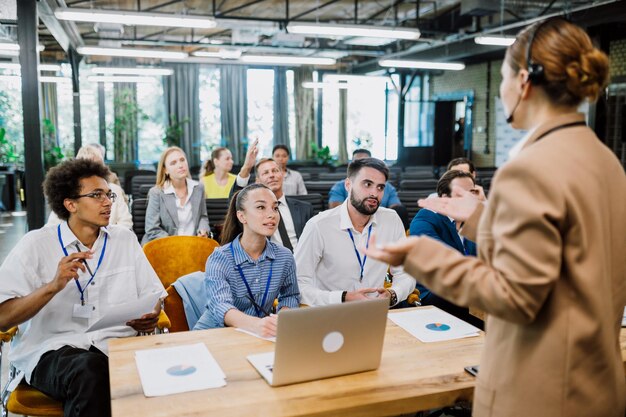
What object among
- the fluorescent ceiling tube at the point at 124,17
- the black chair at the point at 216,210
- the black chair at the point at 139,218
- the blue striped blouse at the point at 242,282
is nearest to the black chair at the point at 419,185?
the black chair at the point at 216,210

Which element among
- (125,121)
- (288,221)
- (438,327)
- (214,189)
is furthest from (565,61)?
(125,121)

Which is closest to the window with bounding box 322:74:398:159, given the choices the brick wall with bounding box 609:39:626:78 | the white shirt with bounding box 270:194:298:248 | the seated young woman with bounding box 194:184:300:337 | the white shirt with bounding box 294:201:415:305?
the brick wall with bounding box 609:39:626:78

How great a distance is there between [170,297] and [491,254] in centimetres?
201

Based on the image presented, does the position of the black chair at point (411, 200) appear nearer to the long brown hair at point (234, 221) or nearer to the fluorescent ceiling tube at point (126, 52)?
the long brown hair at point (234, 221)

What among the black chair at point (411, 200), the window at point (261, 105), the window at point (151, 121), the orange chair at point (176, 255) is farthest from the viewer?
the window at point (261, 105)

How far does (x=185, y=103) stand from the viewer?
16.6 meters

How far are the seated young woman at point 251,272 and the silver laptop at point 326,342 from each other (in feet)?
2.52

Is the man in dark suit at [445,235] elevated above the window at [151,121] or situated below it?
below

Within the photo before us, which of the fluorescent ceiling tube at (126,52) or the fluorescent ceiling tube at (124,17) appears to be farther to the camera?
the fluorescent ceiling tube at (126,52)

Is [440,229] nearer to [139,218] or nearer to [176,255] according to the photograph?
[176,255]

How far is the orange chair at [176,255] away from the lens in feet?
11.2

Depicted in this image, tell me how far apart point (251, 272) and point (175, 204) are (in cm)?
276

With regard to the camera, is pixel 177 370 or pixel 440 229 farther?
pixel 440 229

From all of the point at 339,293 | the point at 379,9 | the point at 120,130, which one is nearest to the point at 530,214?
the point at 339,293
